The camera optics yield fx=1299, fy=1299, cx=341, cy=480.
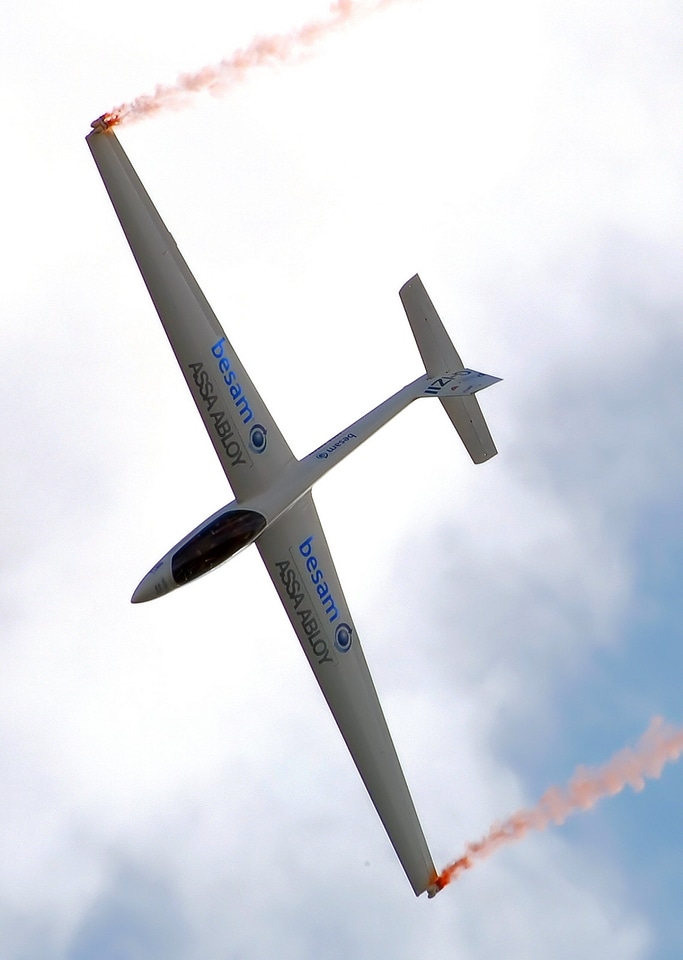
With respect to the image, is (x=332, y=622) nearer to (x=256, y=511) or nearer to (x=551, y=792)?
(x=256, y=511)

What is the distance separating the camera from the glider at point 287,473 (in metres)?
33.4

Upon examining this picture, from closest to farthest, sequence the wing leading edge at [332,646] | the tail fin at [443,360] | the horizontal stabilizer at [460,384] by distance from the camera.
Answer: the horizontal stabilizer at [460,384]
the wing leading edge at [332,646]
the tail fin at [443,360]

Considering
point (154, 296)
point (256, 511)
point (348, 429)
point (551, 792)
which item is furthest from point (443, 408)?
point (551, 792)

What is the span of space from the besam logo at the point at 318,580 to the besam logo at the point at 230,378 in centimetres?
380

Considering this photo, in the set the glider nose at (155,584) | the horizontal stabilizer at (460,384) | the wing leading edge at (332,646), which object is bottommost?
the wing leading edge at (332,646)

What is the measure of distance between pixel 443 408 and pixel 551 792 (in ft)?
34.4

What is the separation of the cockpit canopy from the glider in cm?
3

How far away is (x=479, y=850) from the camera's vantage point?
33.3 metres

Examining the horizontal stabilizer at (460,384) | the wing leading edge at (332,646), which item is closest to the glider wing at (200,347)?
the wing leading edge at (332,646)

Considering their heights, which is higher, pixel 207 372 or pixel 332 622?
pixel 207 372

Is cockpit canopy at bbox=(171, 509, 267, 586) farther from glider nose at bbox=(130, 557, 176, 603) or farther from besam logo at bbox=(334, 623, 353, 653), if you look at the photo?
besam logo at bbox=(334, 623, 353, 653)

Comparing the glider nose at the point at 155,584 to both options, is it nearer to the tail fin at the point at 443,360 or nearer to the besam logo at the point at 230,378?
the besam logo at the point at 230,378

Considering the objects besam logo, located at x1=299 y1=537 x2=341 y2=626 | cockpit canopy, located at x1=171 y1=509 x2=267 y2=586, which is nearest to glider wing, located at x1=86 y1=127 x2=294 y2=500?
cockpit canopy, located at x1=171 y1=509 x2=267 y2=586

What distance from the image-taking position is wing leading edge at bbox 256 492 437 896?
113 feet
